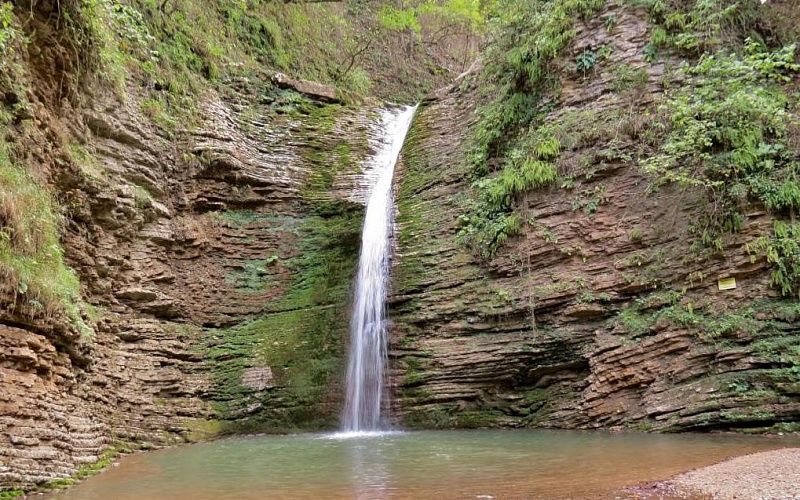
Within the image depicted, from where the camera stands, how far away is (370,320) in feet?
35.1

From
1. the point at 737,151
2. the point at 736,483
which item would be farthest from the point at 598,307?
the point at 736,483

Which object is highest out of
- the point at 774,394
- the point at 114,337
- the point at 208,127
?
the point at 208,127

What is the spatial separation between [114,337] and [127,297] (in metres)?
0.84

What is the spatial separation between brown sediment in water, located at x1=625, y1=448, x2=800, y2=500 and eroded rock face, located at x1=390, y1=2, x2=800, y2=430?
8.30 ft

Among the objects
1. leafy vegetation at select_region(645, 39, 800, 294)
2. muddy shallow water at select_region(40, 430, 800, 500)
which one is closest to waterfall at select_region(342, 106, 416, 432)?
muddy shallow water at select_region(40, 430, 800, 500)

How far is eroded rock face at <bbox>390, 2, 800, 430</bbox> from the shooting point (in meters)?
7.91

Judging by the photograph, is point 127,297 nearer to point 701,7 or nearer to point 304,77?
point 304,77

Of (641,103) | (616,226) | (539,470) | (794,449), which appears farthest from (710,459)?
(641,103)

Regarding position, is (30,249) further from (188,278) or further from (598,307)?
(598,307)

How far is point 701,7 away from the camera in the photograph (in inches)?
422

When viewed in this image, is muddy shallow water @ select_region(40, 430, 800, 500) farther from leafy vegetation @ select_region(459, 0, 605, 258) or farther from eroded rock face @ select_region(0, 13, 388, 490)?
leafy vegetation @ select_region(459, 0, 605, 258)

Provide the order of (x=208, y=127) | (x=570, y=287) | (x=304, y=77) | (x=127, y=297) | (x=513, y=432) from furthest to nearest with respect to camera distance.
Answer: (x=304, y=77)
(x=208, y=127)
(x=127, y=297)
(x=570, y=287)
(x=513, y=432)

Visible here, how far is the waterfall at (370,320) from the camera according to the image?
998 cm

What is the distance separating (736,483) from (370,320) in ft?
22.7
